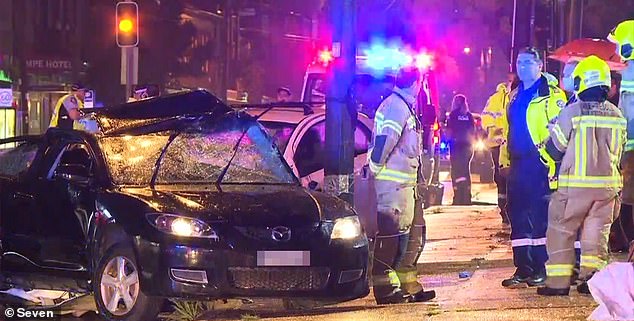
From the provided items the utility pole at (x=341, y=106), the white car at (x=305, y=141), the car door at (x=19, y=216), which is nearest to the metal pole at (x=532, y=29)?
the white car at (x=305, y=141)

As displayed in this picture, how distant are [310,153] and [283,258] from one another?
3.53 meters

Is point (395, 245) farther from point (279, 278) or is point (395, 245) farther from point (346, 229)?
point (279, 278)

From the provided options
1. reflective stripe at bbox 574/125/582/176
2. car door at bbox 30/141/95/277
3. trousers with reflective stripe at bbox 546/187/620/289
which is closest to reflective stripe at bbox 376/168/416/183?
trousers with reflective stripe at bbox 546/187/620/289

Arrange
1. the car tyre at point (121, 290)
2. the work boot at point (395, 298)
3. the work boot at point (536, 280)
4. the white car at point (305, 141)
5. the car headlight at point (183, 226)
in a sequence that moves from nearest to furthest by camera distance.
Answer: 1. the car headlight at point (183, 226)
2. the car tyre at point (121, 290)
3. the work boot at point (395, 298)
4. the work boot at point (536, 280)
5. the white car at point (305, 141)

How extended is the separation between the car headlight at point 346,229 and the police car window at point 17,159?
2.72 m

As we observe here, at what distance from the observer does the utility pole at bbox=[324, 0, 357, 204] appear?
9.29 metres

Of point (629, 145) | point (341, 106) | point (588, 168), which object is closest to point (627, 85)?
point (629, 145)

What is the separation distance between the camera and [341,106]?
927cm

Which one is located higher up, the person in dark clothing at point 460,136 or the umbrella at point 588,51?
the umbrella at point 588,51

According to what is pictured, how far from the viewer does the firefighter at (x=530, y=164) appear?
310 inches

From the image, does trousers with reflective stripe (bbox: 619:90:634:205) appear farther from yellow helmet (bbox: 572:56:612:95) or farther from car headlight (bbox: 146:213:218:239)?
car headlight (bbox: 146:213:218:239)

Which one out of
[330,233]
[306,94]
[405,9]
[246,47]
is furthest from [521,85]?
[246,47]

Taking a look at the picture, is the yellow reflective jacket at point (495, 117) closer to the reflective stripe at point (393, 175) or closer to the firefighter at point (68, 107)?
the reflective stripe at point (393, 175)

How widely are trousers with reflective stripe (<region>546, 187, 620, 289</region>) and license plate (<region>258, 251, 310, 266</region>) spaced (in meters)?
1.92
